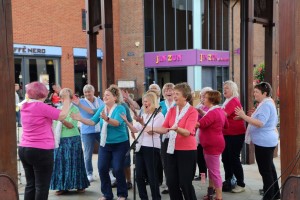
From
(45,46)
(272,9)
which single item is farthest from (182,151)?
(45,46)

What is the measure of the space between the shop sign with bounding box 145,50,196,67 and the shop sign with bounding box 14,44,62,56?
6.57 m

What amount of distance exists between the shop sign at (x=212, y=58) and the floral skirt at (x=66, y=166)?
66.8 ft

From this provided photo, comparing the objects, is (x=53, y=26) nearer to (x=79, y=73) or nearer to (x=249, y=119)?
(x=79, y=73)

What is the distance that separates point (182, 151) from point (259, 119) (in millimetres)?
1238

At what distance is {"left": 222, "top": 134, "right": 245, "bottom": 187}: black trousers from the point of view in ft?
19.4

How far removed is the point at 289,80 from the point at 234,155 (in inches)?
107

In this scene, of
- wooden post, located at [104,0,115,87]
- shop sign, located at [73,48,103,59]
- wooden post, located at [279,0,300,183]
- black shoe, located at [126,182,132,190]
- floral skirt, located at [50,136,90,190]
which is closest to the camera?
wooden post, located at [279,0,300,183]

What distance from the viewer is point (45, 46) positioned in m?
23.1

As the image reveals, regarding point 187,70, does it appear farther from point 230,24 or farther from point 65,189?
point 65,189

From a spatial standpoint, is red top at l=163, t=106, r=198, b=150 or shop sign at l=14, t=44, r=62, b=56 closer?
red top at l=163, t=106, r=198, b=150

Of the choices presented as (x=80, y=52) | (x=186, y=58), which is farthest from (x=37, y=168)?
(x=186, y=58)

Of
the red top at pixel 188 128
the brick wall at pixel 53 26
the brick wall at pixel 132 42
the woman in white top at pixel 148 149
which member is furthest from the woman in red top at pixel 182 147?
the brick wall at pixel 132 42

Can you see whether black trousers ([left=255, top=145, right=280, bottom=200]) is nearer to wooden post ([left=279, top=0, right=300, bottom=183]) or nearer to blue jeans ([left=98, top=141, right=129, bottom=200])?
wooden post ([left=279, top=0, right=300, bottom=183])

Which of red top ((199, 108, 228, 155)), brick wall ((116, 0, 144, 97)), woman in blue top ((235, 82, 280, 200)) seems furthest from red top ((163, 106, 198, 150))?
brick wall ((116, 0, 144, 97))
